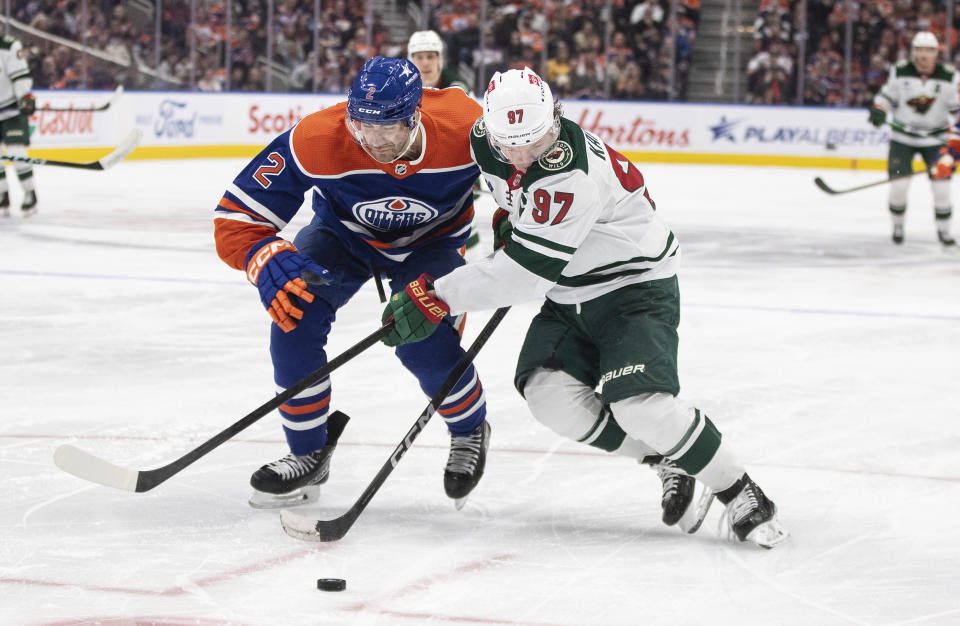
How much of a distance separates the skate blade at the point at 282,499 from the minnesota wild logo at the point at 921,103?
6250mm

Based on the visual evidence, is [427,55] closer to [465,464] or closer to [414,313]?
[465,464]

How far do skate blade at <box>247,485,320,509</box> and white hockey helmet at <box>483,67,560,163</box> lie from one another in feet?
3.11

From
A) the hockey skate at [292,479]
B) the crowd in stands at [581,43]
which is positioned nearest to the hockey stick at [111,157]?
the hockey skate at [292,479]

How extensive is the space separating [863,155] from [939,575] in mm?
10799

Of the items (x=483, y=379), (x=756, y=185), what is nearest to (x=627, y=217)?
(x=483, y=379)

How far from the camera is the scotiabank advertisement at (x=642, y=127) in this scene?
1220cm

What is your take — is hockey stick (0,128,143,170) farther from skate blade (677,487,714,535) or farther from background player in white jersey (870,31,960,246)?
skate blade (677,487,714,535)

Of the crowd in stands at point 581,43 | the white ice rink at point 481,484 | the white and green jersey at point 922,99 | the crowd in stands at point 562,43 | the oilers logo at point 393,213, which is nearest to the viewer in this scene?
the white ice rink at point 481,484

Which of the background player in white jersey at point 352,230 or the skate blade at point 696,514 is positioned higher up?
the background player in white jersey at point 352,230

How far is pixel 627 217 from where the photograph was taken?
251 cm

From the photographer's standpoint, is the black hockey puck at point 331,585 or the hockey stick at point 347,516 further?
the hockey stick at point 347,516

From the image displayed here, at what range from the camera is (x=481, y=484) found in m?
A: 2.95

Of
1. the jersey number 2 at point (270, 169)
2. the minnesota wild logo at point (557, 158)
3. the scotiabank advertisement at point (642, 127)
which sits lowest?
the scotiabank advertisement at point (642, 127)

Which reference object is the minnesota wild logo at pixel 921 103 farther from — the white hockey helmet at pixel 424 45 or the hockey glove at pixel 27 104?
the hockey glove at pixel 27 104
